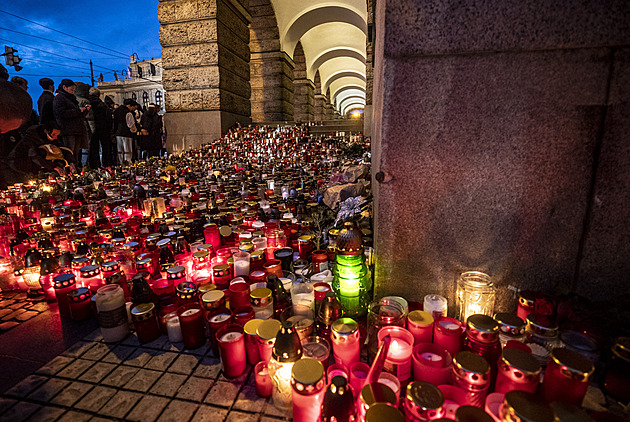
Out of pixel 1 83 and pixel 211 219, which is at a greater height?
pixel 1 83

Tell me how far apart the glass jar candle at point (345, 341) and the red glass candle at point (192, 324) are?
0.86m

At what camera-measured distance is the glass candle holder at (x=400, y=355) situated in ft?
4.46

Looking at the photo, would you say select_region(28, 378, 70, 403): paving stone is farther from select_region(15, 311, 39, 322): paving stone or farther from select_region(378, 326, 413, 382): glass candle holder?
select_region(378, 326, 413, 382): glass candle holder

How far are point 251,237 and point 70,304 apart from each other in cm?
141

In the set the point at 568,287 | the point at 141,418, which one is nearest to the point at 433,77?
the point at 568,287

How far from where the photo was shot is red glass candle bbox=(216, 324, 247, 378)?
59.6 inches

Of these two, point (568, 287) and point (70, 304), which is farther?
point (70, 304)

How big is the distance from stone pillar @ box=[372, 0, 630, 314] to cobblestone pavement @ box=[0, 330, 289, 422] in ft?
4.33

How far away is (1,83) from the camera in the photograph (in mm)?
3326

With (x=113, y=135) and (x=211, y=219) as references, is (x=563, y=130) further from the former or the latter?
(x=113, y=135)

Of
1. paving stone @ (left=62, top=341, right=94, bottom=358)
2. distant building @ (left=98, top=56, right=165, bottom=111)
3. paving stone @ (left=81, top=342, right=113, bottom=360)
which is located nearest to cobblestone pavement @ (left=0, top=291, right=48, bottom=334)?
paving stone @ (left=62, top=341, right=94, bottom=358)

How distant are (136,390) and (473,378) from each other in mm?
1629

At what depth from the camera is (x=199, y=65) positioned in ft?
27.2

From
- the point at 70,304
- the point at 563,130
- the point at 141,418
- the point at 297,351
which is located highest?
the point at 563,130
